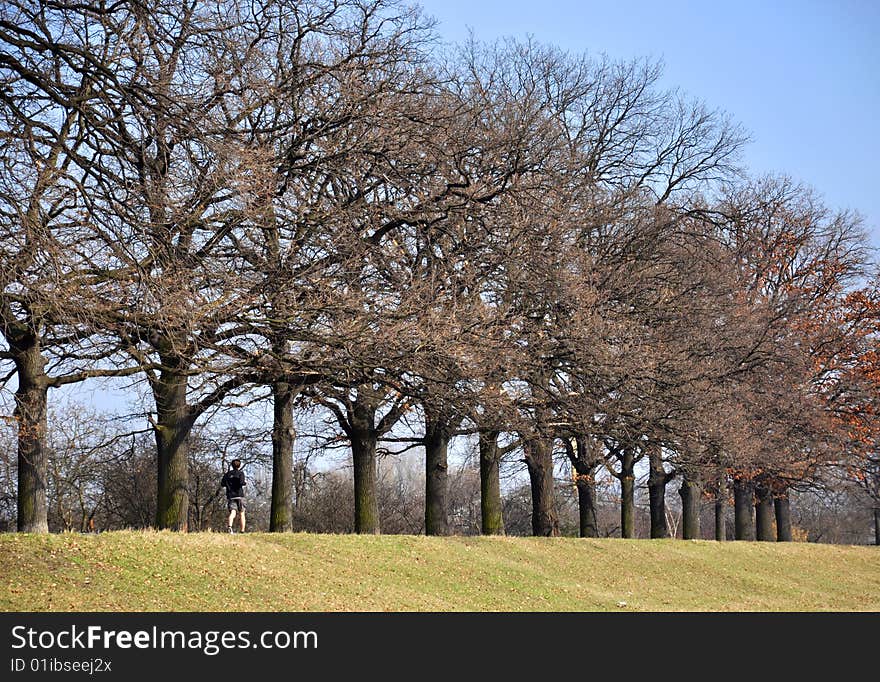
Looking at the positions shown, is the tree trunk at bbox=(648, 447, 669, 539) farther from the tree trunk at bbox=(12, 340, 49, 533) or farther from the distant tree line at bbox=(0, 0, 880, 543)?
the tree trunk at bbox=(12, 340, 49, 533)

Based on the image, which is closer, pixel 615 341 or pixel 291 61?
→ pixel 291 61

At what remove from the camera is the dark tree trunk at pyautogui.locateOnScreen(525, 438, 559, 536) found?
27.8m

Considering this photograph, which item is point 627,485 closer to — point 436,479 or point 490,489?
point 490,489

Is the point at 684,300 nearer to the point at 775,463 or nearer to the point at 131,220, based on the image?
the point at 775,463

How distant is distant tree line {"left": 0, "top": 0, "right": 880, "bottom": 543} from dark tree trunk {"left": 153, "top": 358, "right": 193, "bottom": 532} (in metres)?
0.05

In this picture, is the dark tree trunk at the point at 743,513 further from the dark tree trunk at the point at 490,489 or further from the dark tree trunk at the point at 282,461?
the dark tree trunk at the point at 282,461

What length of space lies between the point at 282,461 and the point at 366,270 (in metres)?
4.99

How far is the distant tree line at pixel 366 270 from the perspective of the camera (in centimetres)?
1407

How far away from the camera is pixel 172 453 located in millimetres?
19266

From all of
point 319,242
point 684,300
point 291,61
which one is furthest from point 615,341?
point 291,61
